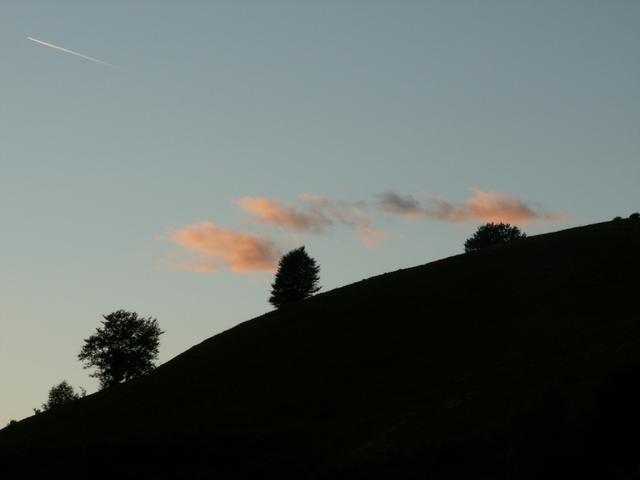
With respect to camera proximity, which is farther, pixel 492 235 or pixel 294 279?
pixel 492 235

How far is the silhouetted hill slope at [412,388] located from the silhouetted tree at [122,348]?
132 ft

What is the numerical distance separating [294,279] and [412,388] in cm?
6066

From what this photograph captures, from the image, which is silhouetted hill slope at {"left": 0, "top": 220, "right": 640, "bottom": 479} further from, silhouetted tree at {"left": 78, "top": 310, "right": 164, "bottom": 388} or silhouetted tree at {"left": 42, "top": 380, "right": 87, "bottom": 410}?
silhouetted tree at {"left": 42, "top": 380, "right": 87, "bottom": 410}

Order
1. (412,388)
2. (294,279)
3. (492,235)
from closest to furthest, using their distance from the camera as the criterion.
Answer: (412,388), (294,279), (492,235)

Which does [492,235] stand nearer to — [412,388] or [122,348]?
[122,348]

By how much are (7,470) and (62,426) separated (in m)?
18.2

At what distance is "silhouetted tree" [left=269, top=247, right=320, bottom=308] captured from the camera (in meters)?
117

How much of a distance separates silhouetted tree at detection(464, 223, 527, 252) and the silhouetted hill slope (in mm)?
45938

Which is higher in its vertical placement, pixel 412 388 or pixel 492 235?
pixel 492 235

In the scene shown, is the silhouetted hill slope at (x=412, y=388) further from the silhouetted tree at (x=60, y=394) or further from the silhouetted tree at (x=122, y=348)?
the silhouetted tree at (x=60, y=394)

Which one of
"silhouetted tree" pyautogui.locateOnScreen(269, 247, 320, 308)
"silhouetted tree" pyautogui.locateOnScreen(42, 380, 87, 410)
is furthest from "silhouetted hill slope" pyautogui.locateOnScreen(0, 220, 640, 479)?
"silhouetted tree" pyautogui.locateOnScreen(42, 380, 87, 410)

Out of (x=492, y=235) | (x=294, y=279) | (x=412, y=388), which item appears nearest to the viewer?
(x=412, y=388)

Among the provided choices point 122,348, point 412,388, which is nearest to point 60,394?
point 122,348

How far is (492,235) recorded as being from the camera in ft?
470
